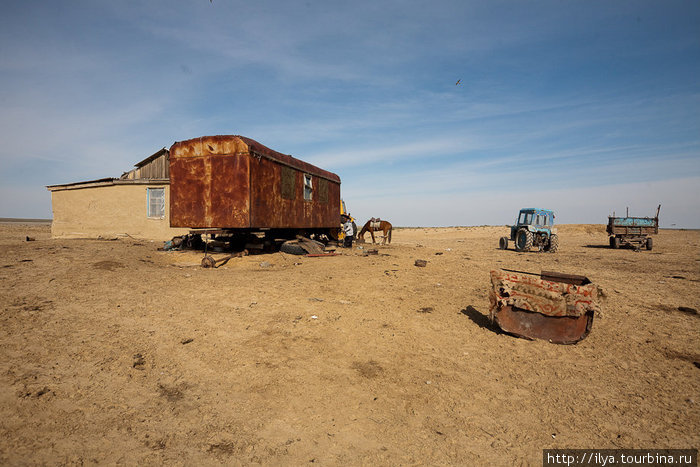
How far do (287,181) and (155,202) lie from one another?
8669 mm

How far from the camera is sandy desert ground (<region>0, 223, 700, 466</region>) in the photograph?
2318 millimetres

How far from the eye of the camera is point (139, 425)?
243 centimetres

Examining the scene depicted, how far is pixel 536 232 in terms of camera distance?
16328 mm

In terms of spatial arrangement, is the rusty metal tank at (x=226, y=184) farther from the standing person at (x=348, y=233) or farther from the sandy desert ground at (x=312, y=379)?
the standing person at (x=348, y=233)

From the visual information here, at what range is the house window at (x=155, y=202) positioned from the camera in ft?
51.9

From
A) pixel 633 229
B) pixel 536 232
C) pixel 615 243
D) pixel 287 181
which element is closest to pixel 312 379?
pixel 287 181

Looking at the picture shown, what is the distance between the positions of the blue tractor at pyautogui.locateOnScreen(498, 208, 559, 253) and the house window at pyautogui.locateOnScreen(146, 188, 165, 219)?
17.5 metres

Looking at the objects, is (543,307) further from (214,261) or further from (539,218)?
(539,218)

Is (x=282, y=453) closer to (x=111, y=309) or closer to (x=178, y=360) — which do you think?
(x=178, y=360)

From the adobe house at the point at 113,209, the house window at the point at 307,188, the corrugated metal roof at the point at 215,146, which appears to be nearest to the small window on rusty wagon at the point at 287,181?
the corrugated metal roof at the point at 215,146

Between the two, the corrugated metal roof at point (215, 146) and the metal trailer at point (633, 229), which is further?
the metal trailer at point (633, 229)

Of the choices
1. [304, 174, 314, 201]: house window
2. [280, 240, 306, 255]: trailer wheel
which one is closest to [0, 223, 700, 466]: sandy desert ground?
[280, 240, 306, 255]: trailer wheel

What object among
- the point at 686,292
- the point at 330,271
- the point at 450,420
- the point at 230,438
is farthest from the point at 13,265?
the point at 686,292

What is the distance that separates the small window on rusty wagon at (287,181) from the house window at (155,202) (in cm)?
811
